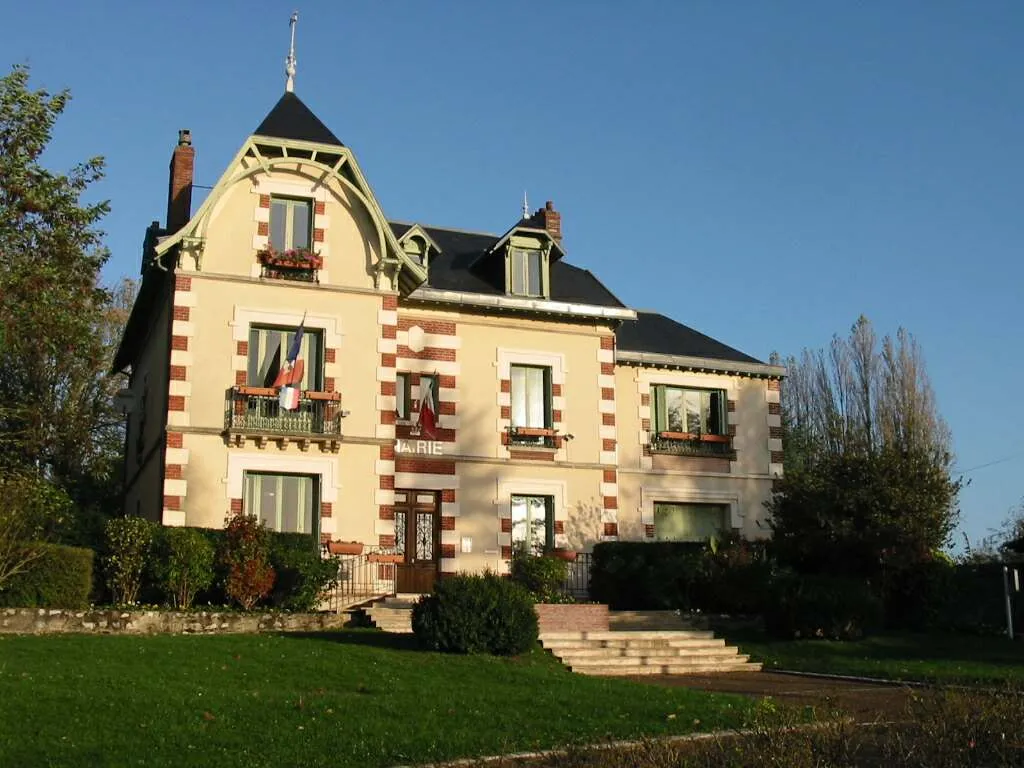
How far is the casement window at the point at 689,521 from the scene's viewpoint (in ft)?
83.9

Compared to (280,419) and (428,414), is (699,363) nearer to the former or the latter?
(428,414)

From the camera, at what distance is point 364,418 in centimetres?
2134

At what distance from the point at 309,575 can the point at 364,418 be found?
3.98 m

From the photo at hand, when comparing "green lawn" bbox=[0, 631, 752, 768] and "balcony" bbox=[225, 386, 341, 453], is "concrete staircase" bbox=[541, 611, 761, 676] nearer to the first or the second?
"green lawn" bbox=[0, 631, 752, 768]

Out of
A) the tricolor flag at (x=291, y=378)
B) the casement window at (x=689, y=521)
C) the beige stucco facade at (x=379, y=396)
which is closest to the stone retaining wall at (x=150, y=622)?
the beige stucco facade at (x=379, y=396)

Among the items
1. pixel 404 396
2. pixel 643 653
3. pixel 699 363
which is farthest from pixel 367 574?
pixel 699 363

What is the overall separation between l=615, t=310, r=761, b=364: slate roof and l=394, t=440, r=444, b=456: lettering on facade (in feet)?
17.2

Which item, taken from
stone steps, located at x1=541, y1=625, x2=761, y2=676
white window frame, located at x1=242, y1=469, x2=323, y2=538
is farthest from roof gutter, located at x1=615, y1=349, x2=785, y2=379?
stone steps, located at x1=541, y1=625, x2=761, y2=676

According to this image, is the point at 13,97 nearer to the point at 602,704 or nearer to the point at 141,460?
the point at 141,460

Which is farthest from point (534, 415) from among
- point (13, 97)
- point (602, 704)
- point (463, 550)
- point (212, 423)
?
point (602, 704)

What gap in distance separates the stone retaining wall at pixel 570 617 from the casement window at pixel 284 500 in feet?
18.2

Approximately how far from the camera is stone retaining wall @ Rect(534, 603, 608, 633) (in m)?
Answer: 16.8

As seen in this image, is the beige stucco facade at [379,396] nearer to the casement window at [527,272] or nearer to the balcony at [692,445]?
the balcony at [692,445]

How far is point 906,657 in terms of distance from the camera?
56.2ft
